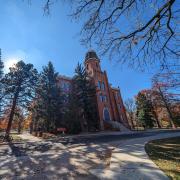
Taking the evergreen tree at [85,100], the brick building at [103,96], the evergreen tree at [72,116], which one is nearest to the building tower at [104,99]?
the brick building at [103,96]

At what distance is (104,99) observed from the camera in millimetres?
33812

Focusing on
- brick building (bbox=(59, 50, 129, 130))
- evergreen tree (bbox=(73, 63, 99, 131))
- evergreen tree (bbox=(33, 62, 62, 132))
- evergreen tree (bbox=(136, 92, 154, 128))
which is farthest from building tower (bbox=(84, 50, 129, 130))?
evergreen tree (bbox=(33, 62, 62, 132))

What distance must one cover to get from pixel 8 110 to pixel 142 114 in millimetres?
30773

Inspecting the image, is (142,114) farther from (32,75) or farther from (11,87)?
(11,87)

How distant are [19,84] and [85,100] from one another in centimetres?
1121

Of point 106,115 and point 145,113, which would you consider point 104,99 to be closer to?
point 106,115

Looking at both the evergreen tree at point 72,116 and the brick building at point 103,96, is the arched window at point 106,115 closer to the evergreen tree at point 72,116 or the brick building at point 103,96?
the brick building at point 103,96

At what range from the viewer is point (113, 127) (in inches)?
1144

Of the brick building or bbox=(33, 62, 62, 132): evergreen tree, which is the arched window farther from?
bbox=(33, 62, 62, 132): evergreen tree

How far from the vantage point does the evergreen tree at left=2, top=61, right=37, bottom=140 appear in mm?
22469

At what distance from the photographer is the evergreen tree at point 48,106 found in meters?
23.2

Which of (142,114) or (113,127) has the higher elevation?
(142,114)

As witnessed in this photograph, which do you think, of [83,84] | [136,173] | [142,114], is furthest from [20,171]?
[142,114]

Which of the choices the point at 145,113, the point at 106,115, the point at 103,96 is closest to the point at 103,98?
the point at 103,96
